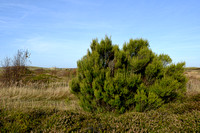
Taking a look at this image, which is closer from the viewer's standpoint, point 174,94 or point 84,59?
point 174,94

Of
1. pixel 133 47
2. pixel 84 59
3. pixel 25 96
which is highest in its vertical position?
pixel 133 47

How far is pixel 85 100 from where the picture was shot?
20.5 ft

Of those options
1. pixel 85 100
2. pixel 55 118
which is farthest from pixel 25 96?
pixel 55 118

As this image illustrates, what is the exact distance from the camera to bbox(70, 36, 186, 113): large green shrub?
5.71m

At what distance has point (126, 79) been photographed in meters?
5.70

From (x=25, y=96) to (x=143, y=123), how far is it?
26.5ft

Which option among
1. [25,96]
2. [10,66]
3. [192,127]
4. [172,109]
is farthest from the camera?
[10,66]

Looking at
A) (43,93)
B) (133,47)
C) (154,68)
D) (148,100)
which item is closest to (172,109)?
(148,100)

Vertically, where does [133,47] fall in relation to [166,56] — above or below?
above

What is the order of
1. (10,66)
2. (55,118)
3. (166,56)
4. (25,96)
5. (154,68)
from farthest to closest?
(10,66)
(25,96)
(166,56)
(154,68)
(55,118)

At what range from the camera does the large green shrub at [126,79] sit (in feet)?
18.7

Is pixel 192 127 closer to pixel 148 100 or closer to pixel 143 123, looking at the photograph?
pixel 143 123

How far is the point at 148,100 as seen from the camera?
5637mm

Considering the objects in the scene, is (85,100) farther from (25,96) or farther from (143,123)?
(25,96)
